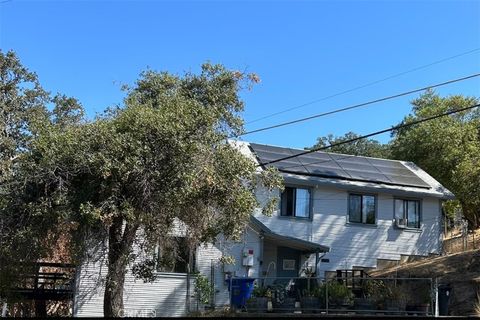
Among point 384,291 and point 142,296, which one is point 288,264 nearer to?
point 142,296

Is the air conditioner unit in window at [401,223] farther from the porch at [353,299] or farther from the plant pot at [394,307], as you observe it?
the plant pot at [394,307]

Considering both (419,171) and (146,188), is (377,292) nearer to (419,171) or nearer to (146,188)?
(146,188)

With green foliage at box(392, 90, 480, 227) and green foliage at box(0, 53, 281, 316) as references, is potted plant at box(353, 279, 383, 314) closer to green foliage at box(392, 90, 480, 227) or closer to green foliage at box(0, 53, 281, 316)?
green foliage at box(0, 53, 281, 316)

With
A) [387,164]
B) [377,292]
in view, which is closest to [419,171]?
[387,164]

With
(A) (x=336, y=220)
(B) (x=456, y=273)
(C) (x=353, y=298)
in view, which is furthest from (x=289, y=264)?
(C) (x=353, y=298)

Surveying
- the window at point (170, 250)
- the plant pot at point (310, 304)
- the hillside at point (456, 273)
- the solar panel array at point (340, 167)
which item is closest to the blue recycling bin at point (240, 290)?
the plant pot at point (310, 304)

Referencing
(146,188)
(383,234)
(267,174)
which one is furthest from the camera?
(383,234)

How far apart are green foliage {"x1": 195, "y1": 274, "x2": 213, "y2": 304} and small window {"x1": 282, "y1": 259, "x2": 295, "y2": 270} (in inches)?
201

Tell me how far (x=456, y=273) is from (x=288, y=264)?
7.00m

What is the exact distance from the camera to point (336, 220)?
2558cm

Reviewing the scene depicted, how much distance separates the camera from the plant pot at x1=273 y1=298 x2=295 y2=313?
16844mm

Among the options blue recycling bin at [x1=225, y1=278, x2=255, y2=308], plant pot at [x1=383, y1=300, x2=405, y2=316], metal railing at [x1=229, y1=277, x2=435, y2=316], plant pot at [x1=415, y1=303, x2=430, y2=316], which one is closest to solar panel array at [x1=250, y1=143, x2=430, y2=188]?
blue recycling bin at [x1=225, y1=278, x2=255, y2=308]

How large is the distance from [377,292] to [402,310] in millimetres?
976

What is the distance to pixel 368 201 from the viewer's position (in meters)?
26.5
